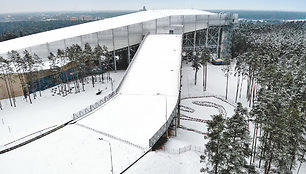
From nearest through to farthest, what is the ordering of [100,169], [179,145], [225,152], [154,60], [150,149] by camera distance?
[225,152] → [100,169] → [150,149] → [179,145] → [154,60]

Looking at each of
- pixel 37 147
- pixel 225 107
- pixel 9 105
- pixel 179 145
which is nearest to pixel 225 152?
pixel 179 145

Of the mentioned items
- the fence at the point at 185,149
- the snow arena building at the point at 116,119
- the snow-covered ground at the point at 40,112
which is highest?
the snow arena building at the point at 116,119

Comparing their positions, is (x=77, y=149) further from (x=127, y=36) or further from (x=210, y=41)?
(x=210, y=41)

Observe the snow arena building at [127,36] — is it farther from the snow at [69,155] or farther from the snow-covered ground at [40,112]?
the snow at [69,155]

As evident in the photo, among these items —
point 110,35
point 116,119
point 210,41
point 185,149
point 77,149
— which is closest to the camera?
point 77,149

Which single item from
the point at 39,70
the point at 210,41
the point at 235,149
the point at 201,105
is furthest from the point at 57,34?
the point at 235,149

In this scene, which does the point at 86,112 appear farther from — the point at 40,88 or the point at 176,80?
Answer: the point at 40,88

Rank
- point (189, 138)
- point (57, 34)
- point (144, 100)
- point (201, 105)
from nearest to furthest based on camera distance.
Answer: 1. point (189, 138)
2. point (144, 100)
3. point (201, 105)
4. point (57, 34)

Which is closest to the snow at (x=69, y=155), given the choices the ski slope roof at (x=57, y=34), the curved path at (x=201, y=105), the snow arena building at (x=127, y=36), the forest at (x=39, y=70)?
the curved path at (x=201, y=105)

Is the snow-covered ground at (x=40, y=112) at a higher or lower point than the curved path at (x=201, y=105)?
higher

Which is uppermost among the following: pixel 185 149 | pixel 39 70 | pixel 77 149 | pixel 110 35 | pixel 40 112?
pixel 110 35

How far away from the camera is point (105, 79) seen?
50.8 meters

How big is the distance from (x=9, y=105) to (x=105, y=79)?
19507mm

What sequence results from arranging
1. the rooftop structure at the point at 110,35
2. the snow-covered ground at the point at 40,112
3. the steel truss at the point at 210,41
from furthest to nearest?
the steel truss at the point at 210,41, the rooftop structure at the point at 110,35, the snow-covered ground at the point at 40,112
